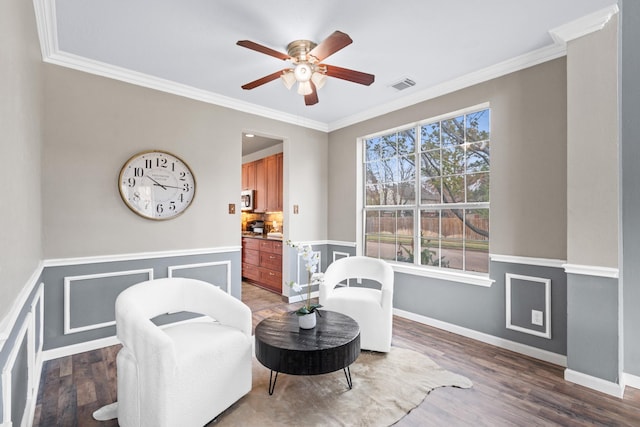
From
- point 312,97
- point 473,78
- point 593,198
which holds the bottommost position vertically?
point 593,198

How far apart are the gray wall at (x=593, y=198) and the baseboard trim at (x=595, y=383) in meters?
0.03

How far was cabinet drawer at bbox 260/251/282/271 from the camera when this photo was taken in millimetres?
5051

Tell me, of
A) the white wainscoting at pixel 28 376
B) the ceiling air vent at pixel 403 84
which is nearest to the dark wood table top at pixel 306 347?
the white wainscoting at pixel 28 376

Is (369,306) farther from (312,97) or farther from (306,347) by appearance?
(312,97)

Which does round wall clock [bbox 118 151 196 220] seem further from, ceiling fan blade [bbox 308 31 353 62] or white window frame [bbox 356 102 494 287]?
white window frame [bbox 356 102 494 287]

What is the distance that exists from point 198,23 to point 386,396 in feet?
10.2

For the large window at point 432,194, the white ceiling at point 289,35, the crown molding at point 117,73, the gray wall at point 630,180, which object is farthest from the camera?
the large window at point 432,194

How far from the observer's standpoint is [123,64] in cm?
303

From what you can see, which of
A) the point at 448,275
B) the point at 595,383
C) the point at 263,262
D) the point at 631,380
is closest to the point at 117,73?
the point at 263,262

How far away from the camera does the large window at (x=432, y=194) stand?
10.9ft

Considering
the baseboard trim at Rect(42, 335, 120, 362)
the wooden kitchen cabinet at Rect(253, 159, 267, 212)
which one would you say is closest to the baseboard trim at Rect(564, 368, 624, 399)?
the baseboard trim at Rect(42, 335, 120, 362)

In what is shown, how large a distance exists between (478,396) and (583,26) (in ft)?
9.39

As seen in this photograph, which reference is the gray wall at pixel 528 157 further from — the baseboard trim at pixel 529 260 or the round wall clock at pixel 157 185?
the round wall clock at pixel 157 185

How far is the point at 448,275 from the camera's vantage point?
3.45 m
